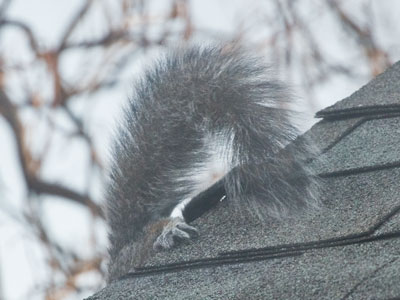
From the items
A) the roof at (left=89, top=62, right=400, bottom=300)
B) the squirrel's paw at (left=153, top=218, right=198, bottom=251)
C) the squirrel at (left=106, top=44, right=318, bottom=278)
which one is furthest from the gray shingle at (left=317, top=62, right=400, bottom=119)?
the squirrel's paw at (left=153, top=218, right=198, bottom=251)

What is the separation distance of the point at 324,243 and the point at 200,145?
2.02ft

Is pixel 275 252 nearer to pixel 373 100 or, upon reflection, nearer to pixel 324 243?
pixel 324 243

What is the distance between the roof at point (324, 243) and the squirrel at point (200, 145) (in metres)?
0.05

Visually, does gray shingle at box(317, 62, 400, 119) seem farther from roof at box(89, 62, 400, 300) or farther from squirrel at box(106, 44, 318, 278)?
squirrel at box(106, 44, 318, 278)

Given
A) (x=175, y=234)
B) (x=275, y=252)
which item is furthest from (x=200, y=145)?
(x=275, y=252)

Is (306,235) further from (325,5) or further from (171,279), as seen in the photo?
(325,5)

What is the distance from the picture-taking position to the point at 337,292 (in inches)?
45.9

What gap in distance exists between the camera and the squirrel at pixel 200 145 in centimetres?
167

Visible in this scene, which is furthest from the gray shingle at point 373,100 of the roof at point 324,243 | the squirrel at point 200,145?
the squirrel at point 200,145

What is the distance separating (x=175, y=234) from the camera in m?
1.66

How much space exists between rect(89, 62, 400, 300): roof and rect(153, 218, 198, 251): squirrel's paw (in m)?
0.02

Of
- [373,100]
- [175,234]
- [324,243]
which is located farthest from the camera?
[373,100]

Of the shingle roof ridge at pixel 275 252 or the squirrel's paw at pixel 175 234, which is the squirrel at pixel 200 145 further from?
the shingle roof ridge at pixel 275 252

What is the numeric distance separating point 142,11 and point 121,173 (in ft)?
12.0
